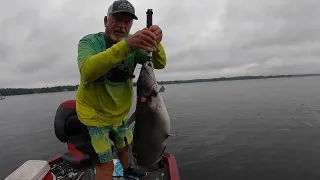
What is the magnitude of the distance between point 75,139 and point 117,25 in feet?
6.91

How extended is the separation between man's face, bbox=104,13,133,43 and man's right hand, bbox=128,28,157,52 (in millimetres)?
777

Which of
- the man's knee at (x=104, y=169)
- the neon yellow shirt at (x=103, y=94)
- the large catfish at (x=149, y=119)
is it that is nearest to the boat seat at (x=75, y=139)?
the man's knee at (x=104, y=169)

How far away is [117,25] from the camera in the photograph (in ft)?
11.7

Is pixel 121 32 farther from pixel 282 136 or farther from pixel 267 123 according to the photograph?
pixel 267 123

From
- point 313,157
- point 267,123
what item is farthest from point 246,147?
point 267,123

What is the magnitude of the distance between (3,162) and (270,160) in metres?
21.9

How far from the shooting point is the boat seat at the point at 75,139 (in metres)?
4.13

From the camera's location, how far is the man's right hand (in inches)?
110

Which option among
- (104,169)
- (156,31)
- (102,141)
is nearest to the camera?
(156,31)

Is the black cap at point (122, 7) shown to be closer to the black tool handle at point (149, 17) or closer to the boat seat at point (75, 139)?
the black tool handle at point (149, 17)

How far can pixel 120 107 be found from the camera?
13.7 ft

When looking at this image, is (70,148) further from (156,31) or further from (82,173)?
(82,173)

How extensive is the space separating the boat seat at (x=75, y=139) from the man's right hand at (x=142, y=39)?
6.83 feet

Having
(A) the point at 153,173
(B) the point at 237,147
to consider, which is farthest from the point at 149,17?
(B) the point at 237,147
